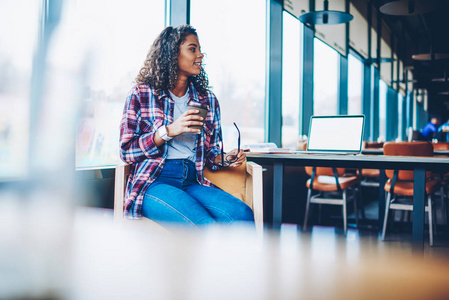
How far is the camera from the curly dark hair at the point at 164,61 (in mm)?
1912

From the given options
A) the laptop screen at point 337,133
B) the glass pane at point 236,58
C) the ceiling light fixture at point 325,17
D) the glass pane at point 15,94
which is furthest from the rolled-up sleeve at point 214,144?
the ceiling light fixture at point 325,17

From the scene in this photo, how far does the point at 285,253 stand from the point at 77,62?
0.74 ft

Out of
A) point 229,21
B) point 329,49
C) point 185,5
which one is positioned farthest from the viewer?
point 329,49

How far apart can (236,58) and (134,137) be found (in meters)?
2.72

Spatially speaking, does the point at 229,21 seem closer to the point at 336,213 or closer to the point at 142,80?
the point at 142,80

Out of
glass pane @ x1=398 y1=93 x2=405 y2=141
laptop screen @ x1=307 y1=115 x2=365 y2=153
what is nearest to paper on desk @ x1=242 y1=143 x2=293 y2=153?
laptop screen @ x1=307 y1=115 x2=365 y2=153

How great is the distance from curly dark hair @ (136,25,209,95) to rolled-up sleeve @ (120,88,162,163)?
13 centimetres

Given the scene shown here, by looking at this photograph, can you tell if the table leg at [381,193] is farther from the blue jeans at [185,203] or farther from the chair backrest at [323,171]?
the blue jeans at [185,203]

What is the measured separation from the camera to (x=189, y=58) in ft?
6.44

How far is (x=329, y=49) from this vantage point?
702cm

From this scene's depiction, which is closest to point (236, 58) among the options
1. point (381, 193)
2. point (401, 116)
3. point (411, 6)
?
point (411, 6)

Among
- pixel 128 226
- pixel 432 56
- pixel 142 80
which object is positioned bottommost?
pixel 128 226

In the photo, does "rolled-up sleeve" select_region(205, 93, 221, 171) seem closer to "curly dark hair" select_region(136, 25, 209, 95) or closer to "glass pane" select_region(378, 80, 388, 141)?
"curly dark hair" select_region(136, 25, 209, 95)

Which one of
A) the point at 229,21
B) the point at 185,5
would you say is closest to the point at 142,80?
the point at 185,5
